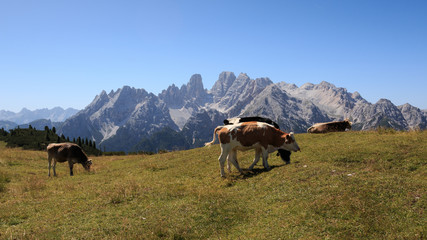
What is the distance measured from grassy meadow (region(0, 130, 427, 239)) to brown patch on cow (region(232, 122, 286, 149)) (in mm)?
2182

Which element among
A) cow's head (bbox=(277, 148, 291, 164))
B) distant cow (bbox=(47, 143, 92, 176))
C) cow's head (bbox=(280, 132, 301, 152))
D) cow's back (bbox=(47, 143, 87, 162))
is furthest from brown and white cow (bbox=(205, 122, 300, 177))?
cow's back (bbox=(47, 143, 87, 162))

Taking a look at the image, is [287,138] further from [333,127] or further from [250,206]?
[333,127]

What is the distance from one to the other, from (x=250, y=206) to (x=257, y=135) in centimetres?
706

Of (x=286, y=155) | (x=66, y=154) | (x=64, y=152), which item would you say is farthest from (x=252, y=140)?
(x=64, y=152)

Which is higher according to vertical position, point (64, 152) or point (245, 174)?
point (64, 152)

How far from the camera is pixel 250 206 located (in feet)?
40.8

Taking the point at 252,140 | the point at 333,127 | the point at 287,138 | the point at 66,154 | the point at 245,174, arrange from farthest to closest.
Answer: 1. the point at 333,127
2. the point at 66,154
3. the point at 287,138
4. the point at 252,140
5. the point at 245,174

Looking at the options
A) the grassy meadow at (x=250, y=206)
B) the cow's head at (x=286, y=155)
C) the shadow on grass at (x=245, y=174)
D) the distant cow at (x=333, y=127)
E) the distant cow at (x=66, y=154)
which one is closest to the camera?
the grassy meadow at (x=250, y=206)

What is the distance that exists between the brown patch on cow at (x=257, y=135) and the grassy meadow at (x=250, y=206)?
7.16ft

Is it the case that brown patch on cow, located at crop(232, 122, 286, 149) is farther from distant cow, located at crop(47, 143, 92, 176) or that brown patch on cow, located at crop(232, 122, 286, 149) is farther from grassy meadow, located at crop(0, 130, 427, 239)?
distant cow, located at crop(47, 143, 92, 176)

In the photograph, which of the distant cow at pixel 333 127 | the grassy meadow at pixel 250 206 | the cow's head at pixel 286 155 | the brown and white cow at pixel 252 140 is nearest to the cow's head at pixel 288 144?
the brown and white cow at pixel 252 140

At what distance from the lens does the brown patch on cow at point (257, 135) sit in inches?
731

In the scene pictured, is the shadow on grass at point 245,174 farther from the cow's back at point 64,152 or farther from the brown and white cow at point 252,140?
the cow's back at point 64,152

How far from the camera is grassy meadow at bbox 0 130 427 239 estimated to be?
375 inches
